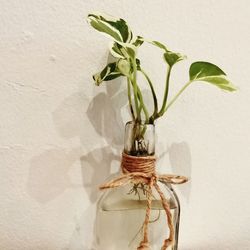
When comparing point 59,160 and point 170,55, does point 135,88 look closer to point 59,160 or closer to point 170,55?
point 170,55

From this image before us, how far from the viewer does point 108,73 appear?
1.62 feet

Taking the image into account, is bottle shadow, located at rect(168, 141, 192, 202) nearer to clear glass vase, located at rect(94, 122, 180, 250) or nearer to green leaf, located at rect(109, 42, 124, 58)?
clear glass vase, located at rect(94, 122, 180, 250)

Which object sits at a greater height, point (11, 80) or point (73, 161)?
point (11, 80)

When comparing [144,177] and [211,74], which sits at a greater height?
[211,74]

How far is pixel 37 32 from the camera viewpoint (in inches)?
20.6

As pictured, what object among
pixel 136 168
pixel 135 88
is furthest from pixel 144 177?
pixel 135 88

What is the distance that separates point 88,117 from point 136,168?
12cm

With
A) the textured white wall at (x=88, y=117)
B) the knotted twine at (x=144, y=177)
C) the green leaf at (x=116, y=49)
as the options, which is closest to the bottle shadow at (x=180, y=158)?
the textured white wall at (x=88, y=117)

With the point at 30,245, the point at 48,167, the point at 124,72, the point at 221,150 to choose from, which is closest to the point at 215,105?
the point at 221,150

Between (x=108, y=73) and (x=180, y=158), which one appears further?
(x=180, y=158)

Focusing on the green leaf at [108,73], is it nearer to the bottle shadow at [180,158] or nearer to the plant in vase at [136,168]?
the plant in vase at [136,168]

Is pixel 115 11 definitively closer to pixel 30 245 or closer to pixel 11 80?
pixel 11 80

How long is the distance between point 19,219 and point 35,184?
0.07 metres

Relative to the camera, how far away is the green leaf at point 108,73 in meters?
0.49
